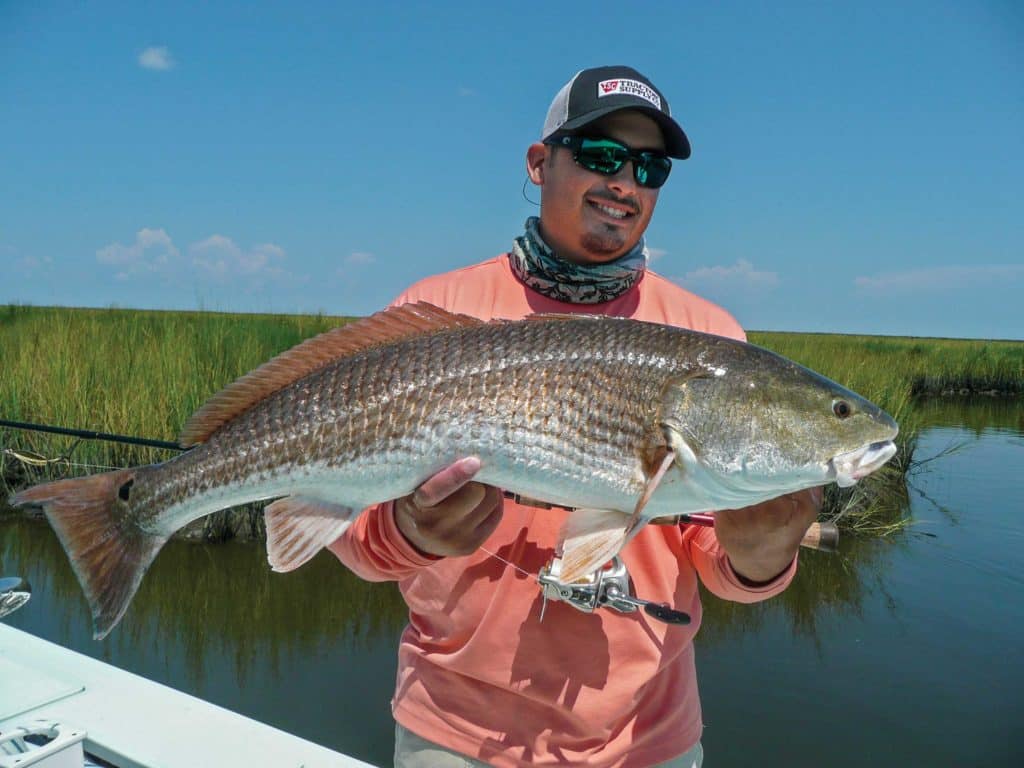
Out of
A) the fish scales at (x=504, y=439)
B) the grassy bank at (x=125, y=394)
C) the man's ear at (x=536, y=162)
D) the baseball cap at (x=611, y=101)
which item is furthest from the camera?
the grassy bank at (x=125, y=394)

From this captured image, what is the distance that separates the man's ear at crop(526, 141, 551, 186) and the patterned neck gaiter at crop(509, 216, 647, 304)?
0.31 meters

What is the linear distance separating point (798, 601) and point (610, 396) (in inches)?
300

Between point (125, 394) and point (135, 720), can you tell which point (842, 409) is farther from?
point (125, 394)

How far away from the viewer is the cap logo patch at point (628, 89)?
2516 millimetres

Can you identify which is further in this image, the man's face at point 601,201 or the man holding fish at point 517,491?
the man's face at point 601,201

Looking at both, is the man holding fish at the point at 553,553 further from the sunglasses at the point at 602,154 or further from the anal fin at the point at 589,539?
the anal fin at the point at 589,539

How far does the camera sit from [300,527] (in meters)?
2.27

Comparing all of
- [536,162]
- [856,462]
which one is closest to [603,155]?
[536,162]

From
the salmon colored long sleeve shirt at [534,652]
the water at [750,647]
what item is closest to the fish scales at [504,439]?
the salmon colored long sleeve shirt at [534,652]

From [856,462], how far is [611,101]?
1402 millimetres

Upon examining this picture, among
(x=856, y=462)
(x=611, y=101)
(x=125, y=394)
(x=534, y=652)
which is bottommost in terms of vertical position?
(x=534, y=652)

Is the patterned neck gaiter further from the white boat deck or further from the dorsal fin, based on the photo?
the white boat deck

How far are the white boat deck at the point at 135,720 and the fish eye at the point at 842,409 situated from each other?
7.21 feet

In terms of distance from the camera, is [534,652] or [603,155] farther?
[603,155]
